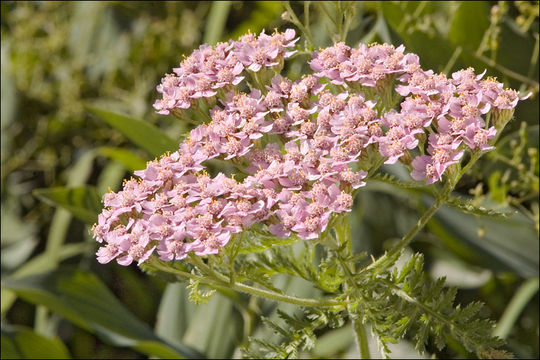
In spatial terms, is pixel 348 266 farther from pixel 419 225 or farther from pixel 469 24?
pixel 469 24

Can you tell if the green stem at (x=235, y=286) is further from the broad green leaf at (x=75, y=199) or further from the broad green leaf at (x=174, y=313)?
the broad green leaf at (x=174, y=313)

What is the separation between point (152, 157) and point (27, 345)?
36 cm

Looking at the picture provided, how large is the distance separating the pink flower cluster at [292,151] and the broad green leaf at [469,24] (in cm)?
50

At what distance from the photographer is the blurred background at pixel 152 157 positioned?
112 cm

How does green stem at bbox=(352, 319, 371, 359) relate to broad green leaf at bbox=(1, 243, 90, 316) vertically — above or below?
above

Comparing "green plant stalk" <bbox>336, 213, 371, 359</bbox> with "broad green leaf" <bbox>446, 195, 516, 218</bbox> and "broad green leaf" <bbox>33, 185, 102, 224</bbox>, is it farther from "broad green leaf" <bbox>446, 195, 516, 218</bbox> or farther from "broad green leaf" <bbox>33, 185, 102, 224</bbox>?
"broad green leaf" <bbox>33, 185, 102, 224</bbox>

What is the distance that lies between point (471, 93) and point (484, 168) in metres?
0.50

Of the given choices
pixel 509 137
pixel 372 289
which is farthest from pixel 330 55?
pixel 509 137

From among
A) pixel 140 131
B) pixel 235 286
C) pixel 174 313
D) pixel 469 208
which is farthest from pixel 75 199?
pixel 469 208

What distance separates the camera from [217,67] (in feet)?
2.48

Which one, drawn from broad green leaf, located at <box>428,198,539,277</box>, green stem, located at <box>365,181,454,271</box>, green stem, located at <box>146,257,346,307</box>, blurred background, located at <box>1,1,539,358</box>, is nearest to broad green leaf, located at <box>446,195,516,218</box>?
green stem, located at <box>365,181,454,271</box>

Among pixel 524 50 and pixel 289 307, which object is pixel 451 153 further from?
pixel 524 50

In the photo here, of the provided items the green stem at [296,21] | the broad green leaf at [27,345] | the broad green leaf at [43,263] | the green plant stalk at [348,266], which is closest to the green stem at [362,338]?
the green plant stalk at [348,266]

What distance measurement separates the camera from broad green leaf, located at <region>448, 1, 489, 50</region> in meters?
1.18
